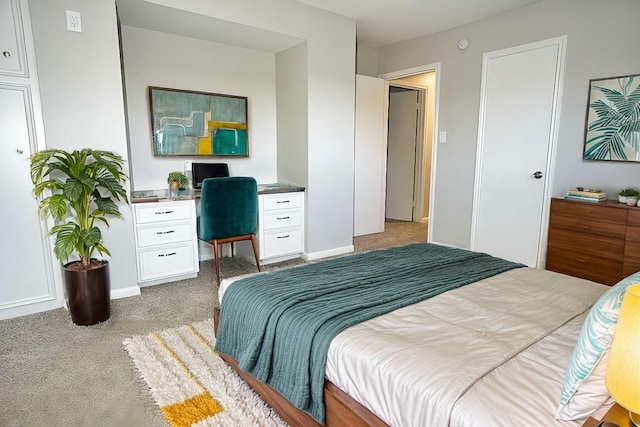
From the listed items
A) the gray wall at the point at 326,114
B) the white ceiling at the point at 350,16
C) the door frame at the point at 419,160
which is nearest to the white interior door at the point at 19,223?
the white ceiling at the point at 350,16

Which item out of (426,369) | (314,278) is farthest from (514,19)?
(426,369)

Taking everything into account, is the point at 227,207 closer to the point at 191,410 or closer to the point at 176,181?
the point at 176,181

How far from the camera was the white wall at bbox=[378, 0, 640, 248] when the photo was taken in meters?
3.00

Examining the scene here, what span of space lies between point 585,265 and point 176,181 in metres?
3.53

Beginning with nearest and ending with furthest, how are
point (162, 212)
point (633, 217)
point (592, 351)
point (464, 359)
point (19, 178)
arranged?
point (592, 351)
point (464, 359)
point (19, 178)
point (633, 217)
point (162, 212)

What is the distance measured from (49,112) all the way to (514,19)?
13.3 ft

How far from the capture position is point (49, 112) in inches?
101

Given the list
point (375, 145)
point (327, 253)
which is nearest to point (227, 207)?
point (327, 253)

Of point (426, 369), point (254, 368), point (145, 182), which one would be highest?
point (145, 182)

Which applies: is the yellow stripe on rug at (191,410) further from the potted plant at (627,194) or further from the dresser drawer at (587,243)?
the potted plant at (627,194)

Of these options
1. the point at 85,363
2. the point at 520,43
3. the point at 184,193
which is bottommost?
the point at 85,363

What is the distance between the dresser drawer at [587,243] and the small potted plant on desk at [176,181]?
10.8 ft

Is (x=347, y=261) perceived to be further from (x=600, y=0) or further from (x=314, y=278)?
(x=600, y=0)

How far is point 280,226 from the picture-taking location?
3.82m
